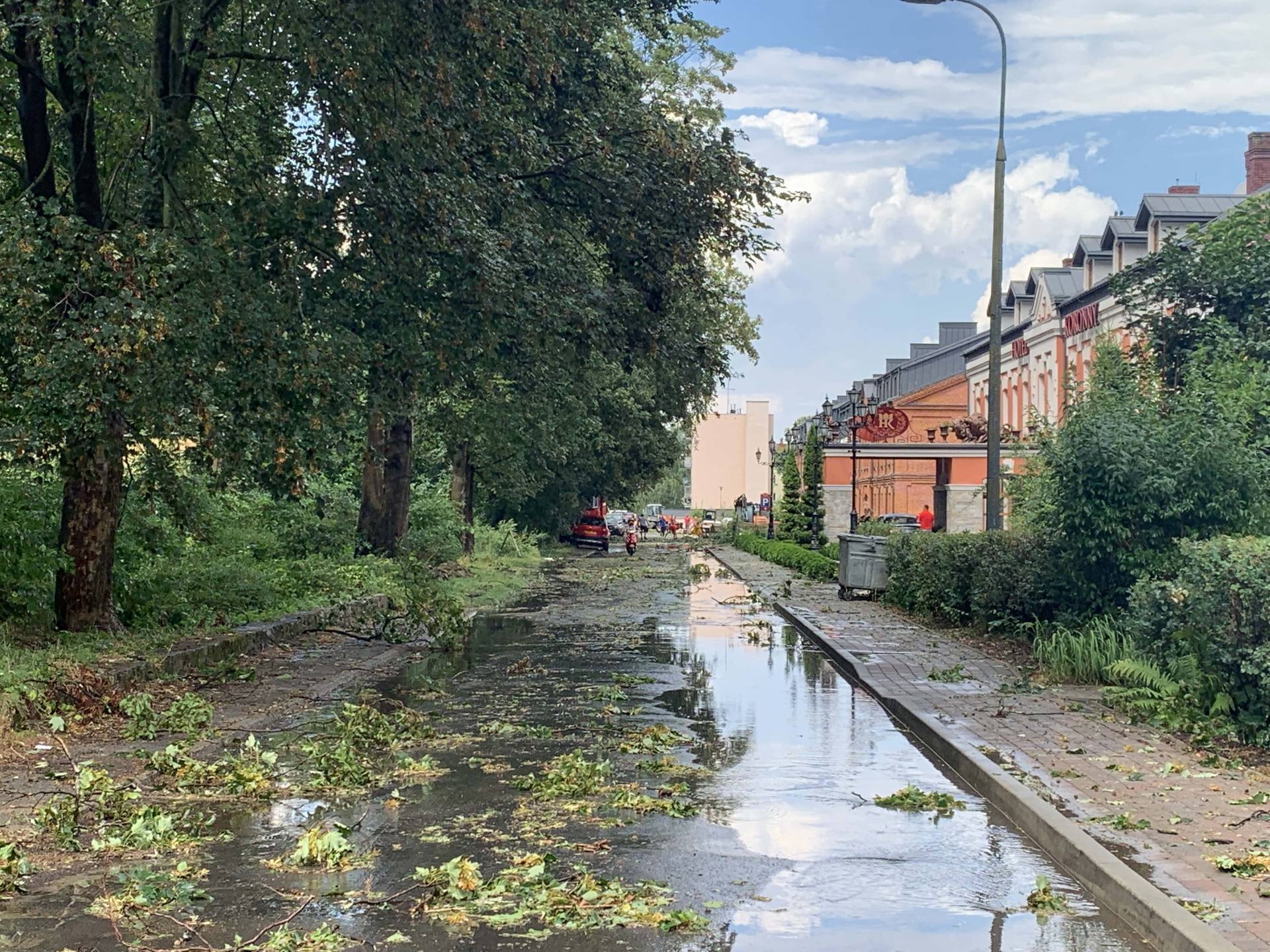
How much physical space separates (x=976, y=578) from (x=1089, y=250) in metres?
35.6

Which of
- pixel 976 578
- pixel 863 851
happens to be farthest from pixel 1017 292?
pixel 863 851

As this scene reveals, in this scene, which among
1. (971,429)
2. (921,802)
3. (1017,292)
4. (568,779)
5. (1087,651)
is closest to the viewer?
(921,802)

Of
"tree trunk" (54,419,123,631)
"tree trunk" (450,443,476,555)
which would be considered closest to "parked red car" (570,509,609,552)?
"tree trunk" (450,443,476,555)

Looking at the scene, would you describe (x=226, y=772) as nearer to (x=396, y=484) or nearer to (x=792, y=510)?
(x=396, y=484)

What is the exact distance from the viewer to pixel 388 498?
102 feet

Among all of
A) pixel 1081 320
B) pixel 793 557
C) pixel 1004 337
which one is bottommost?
pixel 793 557

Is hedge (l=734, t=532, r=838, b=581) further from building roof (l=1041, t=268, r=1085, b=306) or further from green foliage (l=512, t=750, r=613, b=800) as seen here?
green foliage (l=512, t=750, r=613, b=800)

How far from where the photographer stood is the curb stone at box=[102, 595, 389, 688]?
1302 cm

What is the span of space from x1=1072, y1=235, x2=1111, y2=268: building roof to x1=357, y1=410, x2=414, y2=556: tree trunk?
30.7 meters

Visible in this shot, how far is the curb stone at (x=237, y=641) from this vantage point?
13.0 metres

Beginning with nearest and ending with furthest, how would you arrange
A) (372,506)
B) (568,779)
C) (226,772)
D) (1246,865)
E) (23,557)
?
(1246,865)
(568,779)
(226,772)
(23,557)
(372,506)

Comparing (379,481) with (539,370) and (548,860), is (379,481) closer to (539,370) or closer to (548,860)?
(539,370)

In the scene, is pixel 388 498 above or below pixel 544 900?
above

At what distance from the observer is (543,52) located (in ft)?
54.9
